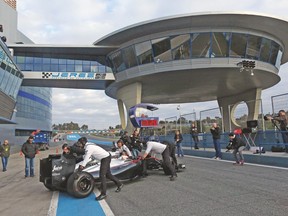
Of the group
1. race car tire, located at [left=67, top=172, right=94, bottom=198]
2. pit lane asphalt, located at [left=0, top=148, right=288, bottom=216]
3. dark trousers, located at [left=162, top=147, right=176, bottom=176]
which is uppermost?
dark trousers, located at [left=162, top=147, right=176, bottom=176]

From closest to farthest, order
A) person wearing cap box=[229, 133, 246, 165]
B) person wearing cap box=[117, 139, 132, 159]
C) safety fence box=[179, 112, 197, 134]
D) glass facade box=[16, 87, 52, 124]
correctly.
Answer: person wearing cap box=[117, 139, 132, 159], person wearing cap box=[229, 133, 246, 165], safety fence box=[179, 112, 197, 134], glass facade box=[16, 87, 52, 124]

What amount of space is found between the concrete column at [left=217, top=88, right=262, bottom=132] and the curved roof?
718 centimetres

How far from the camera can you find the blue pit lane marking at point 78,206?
6107mm

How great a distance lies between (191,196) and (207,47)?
74.8ft

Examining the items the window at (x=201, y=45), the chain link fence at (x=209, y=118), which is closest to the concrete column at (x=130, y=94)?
the window at (x=201, y=45)

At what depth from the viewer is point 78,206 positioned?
6.73 meters

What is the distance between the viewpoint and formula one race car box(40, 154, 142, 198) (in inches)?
298

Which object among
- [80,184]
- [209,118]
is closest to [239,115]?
[209,118]

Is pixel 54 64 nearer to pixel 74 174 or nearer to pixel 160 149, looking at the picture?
pixel 160 149

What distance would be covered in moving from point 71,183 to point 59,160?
800 millimetres

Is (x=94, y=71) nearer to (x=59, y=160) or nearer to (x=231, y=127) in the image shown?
(x=231, y=127)

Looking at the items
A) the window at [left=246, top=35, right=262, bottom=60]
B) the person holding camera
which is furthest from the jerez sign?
the person holding camera

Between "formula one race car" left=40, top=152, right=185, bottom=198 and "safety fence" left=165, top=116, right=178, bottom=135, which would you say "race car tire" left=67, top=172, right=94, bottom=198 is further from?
"safety fence" left=165, top=116, right=178, bottom=135

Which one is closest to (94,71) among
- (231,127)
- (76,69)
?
(76,69)
